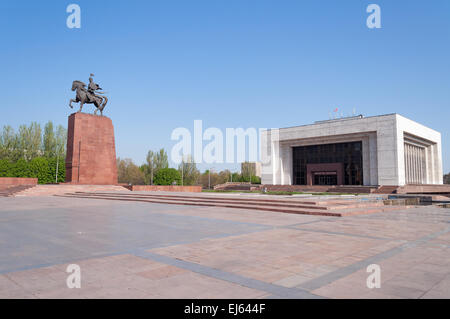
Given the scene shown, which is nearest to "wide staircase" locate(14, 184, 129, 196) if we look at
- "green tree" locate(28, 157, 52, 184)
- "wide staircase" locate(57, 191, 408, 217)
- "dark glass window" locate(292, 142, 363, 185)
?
"wide staircase" locate(57, 191, 408, 217)

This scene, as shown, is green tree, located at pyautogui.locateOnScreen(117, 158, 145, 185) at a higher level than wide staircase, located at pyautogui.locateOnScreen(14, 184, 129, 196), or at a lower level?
higher

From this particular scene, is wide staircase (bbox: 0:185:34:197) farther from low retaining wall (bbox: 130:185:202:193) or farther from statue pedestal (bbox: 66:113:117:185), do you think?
low retaining wall (bbox: 130:185:202:193)

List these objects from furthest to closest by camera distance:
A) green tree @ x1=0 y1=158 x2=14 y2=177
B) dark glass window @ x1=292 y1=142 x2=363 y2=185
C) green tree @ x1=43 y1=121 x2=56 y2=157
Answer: green tree @ x1=43 y1=121 x2=56 y2=157, dark glass window @ x1=292 y1=142 x2=363 y2=185, green tree @ x1=0 y1=158 x2=14 y2=177

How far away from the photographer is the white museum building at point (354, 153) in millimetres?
39938

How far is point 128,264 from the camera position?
4242mm

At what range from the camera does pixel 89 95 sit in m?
28.7

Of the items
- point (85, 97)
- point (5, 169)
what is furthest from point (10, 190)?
point (5, 169)

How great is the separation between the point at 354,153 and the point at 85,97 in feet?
116

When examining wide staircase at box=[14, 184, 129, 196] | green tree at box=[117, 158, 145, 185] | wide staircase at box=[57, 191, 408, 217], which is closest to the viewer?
wide staircase at box=[57, 191, 408, 217]

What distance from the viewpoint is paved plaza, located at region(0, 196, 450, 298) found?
323 centimetres

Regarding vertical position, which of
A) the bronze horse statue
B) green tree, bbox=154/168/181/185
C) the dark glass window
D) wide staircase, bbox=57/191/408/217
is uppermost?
the bronze horse statue

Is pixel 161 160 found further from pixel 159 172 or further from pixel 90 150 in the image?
pixel 90 150

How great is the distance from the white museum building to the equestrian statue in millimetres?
28847
